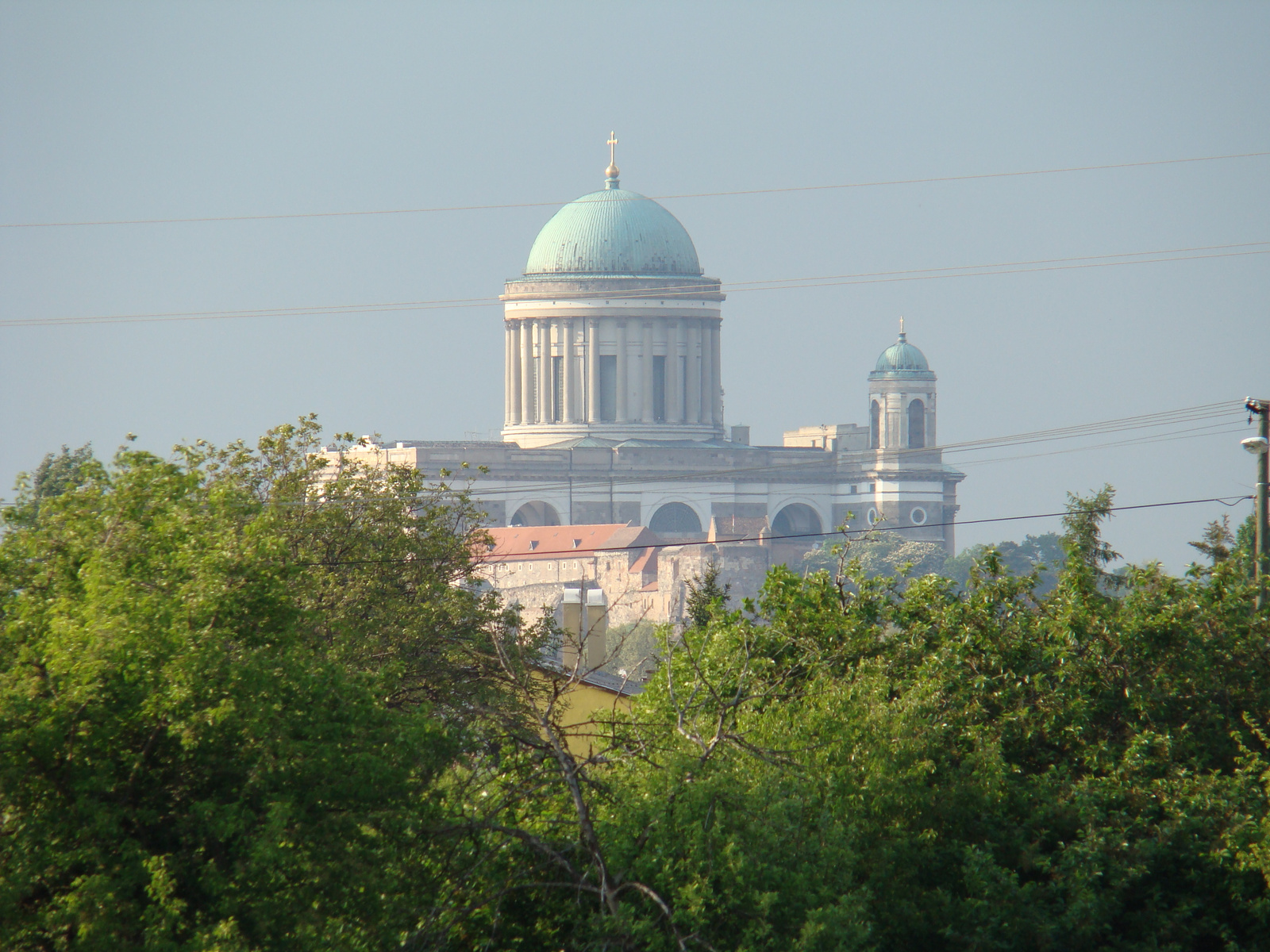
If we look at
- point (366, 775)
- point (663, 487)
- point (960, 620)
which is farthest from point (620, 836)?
point (663, 487)

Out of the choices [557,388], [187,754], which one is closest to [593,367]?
[557,388]

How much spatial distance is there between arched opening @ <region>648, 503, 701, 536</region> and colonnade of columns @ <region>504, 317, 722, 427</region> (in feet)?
20.5

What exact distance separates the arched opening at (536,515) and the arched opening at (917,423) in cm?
2000

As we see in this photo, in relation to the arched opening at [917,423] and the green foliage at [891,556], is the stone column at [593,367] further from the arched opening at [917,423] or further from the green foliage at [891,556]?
the arched opening at [917,423]

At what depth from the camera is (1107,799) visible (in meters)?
14.4

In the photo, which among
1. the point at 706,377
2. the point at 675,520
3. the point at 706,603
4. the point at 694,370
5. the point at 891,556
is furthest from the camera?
the point at 706,377

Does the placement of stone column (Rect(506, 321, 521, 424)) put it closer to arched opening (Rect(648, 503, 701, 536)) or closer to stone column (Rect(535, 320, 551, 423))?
stone column (Rect(535, 320, 551, 423))

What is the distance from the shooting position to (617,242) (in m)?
97.1

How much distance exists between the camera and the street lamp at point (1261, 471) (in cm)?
1767

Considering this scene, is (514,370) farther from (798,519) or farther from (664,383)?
(798,519)

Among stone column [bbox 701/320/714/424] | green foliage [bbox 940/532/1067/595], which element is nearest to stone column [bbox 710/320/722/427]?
stone column [bbox 701/320/714/424]

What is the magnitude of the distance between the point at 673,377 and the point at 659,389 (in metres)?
1.21

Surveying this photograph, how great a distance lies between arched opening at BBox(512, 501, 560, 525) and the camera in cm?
9006

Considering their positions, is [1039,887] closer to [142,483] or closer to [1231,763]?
[1231,763]
